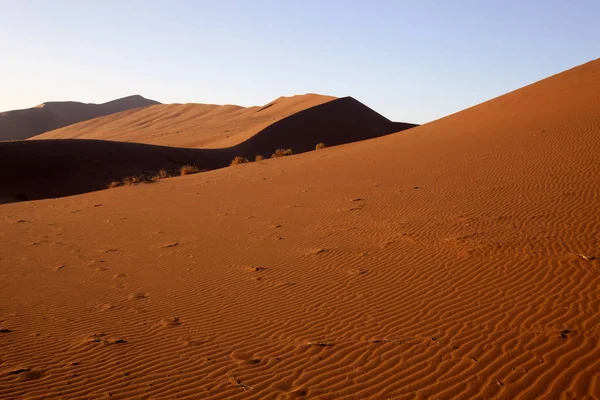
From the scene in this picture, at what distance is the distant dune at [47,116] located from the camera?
335ft

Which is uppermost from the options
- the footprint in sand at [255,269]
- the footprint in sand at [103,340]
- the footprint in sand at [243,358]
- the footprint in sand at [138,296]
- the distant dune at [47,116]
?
the distant dune at [47,116]

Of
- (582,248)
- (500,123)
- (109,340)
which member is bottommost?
(109,340)

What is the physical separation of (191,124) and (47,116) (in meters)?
59.1

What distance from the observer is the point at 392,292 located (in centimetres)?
675

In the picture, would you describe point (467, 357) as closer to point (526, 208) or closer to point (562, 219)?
point (562, 219)

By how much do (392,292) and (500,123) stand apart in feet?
50.4

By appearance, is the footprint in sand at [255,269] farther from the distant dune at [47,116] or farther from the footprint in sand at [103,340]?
the distant dune at [47,116]

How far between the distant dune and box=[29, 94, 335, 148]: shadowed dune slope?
2169cm

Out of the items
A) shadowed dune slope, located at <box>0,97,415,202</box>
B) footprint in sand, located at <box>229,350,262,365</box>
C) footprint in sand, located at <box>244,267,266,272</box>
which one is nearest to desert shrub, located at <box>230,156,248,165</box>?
shadowed dune slope, located at <box>0,97,415,202</box>

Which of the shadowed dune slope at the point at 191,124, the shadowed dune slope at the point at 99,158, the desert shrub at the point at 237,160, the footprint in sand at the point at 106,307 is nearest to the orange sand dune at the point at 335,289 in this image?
the footprint in sand at the point at 106,307

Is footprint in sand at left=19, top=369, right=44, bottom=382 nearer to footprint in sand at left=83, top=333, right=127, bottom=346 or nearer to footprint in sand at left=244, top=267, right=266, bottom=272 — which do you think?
footprint in sand at left=83, top=333, right=127, bottom=346

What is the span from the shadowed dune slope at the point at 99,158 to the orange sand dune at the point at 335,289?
50.6ft

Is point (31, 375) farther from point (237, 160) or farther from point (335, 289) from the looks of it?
point (237, 160)

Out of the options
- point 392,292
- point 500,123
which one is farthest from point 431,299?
point 500,123
